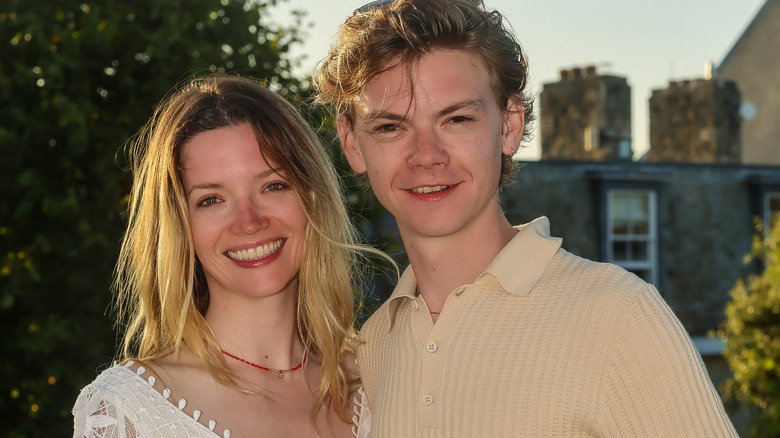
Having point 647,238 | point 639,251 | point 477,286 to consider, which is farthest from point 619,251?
point 477,286

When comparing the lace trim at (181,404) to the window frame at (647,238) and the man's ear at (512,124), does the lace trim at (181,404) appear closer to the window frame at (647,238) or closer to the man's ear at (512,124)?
the man's ear at (512,124)

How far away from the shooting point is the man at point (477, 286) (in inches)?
95.8

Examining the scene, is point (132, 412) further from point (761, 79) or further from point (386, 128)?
point (761, 79)

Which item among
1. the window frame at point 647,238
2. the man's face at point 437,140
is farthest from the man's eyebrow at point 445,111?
the window frame at point 647,238

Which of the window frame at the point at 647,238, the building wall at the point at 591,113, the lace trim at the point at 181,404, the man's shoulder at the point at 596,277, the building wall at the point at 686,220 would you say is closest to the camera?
the man's shoulder at the point at 596,277

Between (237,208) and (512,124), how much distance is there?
3.22ft

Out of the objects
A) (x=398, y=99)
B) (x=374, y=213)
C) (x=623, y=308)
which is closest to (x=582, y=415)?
(x=623, y=308)

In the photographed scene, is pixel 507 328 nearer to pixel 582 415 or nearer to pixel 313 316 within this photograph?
pixel 582 415

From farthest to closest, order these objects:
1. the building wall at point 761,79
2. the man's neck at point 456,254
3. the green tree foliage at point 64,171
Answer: the building wall at point 761,79, the green tree foliage at point 64,171, the man's neck at point 456,254

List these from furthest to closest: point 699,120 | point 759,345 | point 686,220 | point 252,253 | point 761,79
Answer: point 761,79 → point 699,120 → point 686,220 → point 759,345 → point 252,253

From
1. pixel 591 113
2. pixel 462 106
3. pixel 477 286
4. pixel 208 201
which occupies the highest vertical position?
pixel 591 113

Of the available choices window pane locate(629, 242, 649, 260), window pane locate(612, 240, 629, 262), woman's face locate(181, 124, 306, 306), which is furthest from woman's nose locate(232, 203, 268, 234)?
window pane locate(629, 242, 649, 260)

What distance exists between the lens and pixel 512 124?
119 inches

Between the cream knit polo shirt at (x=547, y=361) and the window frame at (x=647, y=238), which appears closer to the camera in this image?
the cream knit polo shirt at (x=547, y=361)
